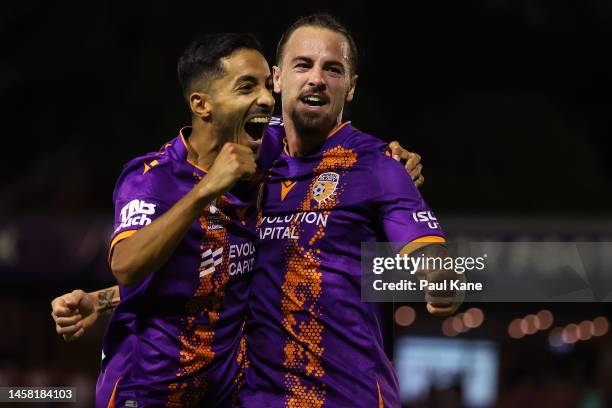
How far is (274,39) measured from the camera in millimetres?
12266

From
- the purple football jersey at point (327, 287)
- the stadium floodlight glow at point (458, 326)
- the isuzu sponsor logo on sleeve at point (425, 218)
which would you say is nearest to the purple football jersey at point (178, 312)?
the purple football jersey at point (327, 287)

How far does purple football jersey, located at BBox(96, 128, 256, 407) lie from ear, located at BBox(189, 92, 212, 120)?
0.59 feet

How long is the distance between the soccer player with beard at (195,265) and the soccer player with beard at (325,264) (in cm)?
11

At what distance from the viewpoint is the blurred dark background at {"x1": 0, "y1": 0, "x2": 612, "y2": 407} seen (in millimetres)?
11016

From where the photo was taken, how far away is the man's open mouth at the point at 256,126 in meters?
4.09

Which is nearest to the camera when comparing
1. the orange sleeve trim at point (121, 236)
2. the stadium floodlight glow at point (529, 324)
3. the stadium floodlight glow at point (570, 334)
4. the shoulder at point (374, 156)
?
the orange sleeve trim at point (121, 236)

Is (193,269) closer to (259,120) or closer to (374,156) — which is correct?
(259,120)

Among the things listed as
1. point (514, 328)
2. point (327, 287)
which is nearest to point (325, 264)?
point (327, 287)

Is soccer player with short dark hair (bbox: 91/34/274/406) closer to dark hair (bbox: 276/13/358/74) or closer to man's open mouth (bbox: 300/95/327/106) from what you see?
man's open mouth (bbox: 300/95/327/106)

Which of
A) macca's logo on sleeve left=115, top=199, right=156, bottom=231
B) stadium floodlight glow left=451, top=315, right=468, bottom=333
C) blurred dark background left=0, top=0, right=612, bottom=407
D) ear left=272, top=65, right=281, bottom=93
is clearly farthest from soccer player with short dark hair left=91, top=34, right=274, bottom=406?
stadium floodlight glow left=451, top=315, right=468, bottom=333

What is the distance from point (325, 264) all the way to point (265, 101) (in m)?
0.70

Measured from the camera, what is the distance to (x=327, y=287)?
3.97 metres

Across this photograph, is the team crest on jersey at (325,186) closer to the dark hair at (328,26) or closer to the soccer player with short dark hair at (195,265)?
the soccer player with short dark hair at (195,265)

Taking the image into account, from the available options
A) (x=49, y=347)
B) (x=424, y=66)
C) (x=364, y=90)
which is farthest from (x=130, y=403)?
(x=424, y=66)
